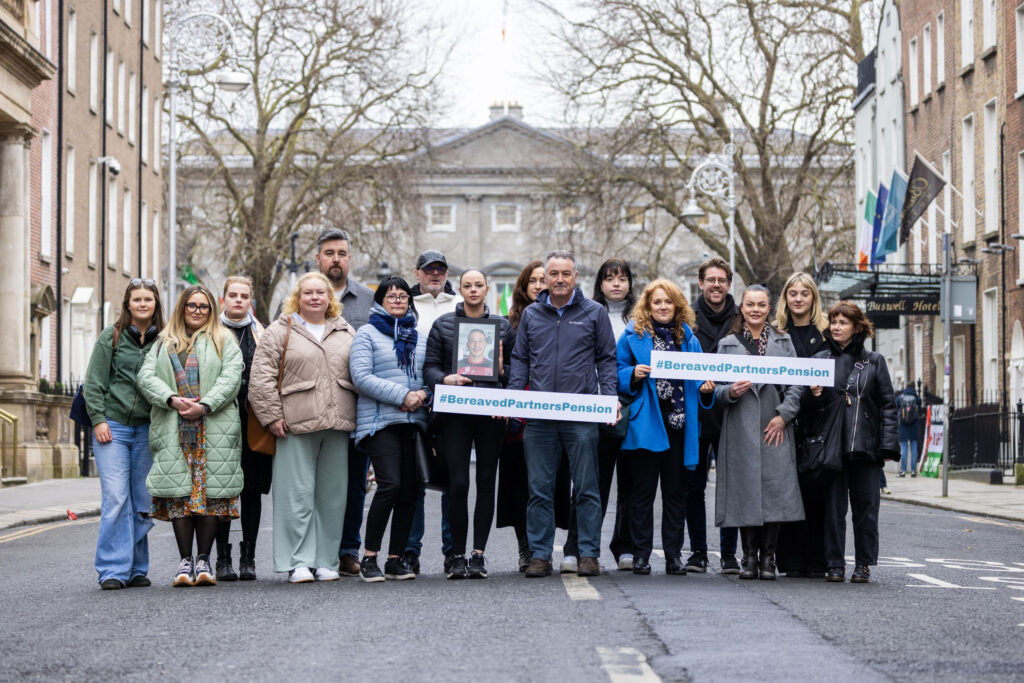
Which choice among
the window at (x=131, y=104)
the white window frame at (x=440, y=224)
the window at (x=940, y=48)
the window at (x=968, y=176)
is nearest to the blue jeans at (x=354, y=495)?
the window at (x=968, y=176)

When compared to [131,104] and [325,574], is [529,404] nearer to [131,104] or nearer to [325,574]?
[325,574]

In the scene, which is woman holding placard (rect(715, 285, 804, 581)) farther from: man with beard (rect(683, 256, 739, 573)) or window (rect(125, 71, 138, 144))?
window (rect(125, 71, 138, 144))

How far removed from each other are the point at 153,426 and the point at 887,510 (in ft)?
42.9

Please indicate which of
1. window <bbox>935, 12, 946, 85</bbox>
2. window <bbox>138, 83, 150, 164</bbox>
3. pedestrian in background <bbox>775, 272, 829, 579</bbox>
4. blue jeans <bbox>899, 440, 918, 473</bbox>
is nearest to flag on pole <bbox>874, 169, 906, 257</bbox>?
window <bbox>935, 12, 946, 85</bbox>

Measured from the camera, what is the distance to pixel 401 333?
412 inches

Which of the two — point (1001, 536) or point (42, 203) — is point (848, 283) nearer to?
point (42, 203)

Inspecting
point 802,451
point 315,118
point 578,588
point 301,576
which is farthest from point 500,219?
point 578,588

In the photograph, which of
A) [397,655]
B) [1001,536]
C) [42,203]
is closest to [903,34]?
[42,203]

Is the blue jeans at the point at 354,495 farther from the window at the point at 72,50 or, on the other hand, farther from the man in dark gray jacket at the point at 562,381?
the window at the point at 72,50

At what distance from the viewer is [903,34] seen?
43250mm

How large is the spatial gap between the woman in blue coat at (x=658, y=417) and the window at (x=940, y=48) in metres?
30.4

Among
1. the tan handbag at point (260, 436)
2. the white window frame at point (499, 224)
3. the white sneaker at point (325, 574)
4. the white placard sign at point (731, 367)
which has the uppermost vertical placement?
the white window frame at point (499, 224)

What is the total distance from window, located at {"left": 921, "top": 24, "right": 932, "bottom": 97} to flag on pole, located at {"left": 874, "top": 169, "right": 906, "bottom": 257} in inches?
190

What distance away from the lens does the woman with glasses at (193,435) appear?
400 inches
